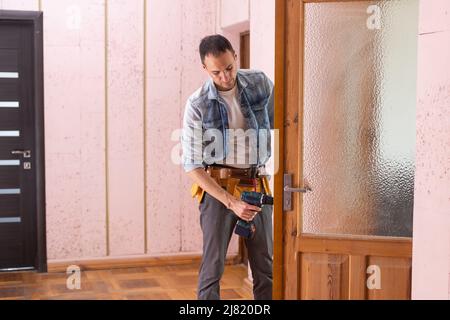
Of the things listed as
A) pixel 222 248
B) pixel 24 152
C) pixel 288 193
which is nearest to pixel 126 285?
pixel 24 152

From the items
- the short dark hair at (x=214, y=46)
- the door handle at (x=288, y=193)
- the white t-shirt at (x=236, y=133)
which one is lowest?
the door handle at (x=288, y=193)

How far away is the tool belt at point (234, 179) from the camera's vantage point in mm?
3152

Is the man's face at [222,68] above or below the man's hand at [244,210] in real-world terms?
above

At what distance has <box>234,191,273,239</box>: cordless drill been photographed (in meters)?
3.04

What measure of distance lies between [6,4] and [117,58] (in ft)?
2.97

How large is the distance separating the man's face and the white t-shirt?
63mm

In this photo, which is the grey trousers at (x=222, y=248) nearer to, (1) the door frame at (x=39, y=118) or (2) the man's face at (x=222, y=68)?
(2) the man's face at (x=222, y=68)

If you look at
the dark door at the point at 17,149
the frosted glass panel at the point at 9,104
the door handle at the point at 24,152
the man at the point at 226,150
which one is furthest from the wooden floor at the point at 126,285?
the man at the point at 226,150

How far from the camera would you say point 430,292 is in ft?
8.01

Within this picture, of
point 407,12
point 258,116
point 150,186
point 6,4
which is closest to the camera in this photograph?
point 407,12

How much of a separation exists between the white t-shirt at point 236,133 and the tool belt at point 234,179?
0.03 m
